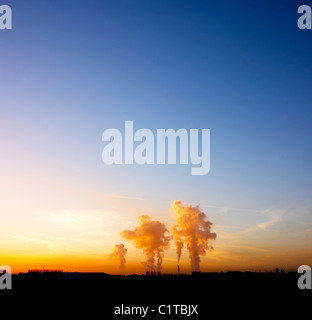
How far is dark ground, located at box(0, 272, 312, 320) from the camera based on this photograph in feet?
131

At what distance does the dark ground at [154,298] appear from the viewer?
39844 millimetres

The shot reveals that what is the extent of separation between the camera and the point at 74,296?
48.1 meters

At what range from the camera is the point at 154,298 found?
47.8 m
